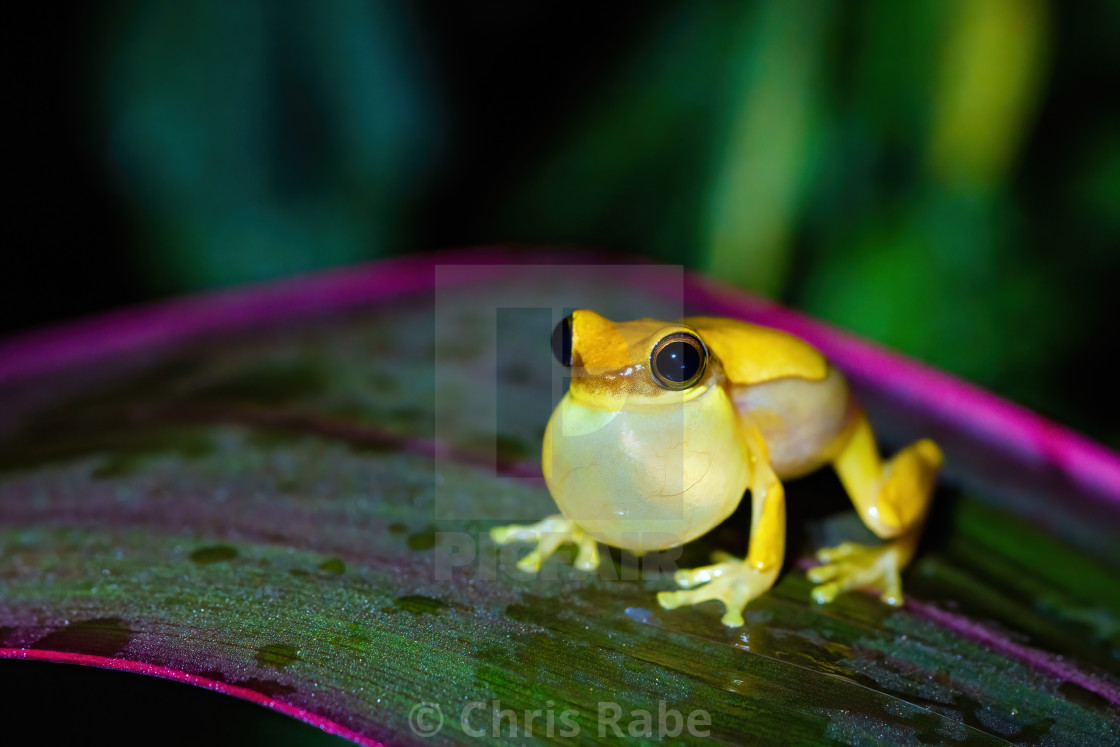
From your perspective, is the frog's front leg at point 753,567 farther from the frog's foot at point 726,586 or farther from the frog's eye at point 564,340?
the frog's eye at point 564,340

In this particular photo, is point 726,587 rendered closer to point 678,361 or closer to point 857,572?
point 857,572

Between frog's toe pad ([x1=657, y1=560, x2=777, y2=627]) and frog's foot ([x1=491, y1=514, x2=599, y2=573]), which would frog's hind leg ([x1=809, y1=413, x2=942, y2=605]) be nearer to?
frog's toe pad ([x1=657, y1=560, x2=777, y2=627])

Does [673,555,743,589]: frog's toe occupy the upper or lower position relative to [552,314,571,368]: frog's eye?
lower

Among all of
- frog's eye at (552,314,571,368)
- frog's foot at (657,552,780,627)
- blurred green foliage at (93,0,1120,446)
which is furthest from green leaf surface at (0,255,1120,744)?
blurred green foliage at (93,0,1120,446)

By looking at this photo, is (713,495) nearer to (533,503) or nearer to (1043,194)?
(533,503)

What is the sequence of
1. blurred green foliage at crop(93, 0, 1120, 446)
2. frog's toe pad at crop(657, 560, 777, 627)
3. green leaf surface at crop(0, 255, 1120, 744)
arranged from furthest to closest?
blurred green foliage at crop(93, 0, 1120, 446) < frog's toe pad at crop(657, 560, 777, 627) < green leaf surface at crop(0, 255, 1120, 744)

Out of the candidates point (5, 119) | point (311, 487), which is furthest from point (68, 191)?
point (311, 487)

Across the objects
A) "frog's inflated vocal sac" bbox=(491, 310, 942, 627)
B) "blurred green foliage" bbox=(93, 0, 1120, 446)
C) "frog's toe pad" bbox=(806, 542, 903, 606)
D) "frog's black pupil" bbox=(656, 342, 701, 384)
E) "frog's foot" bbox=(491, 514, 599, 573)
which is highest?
"blurred green foliage" bbox=(93, 0, 1120, 446)
